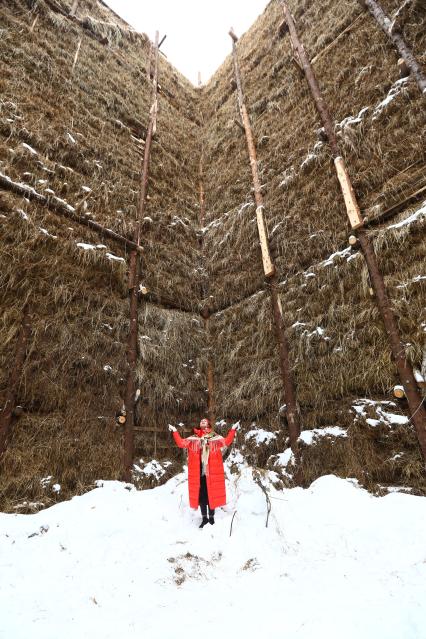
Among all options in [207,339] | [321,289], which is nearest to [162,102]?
[207,339]

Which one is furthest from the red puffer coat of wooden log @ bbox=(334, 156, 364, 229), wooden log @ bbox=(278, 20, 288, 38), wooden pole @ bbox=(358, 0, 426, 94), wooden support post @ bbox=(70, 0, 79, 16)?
wooden support post @ bbox=(70, 0, 79, 16)

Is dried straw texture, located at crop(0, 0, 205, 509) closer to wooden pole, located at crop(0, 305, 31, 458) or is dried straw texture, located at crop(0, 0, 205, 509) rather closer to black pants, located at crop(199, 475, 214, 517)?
wooden pole, located at crop(0, 305, 31, 458)

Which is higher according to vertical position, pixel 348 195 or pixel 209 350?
pixel 348 195

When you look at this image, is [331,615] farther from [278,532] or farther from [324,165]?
[324,165]

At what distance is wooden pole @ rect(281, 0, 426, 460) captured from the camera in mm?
3620

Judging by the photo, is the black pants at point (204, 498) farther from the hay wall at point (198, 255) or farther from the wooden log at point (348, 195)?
the wooden log at point (348, 195)

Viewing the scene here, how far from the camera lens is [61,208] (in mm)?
5402

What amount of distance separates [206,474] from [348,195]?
433 centimetres

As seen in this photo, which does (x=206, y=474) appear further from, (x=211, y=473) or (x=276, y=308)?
(x=276, y=308)

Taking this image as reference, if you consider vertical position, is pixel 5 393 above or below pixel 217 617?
above

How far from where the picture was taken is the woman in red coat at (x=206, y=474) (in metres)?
3.85

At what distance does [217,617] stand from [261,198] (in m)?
6.50

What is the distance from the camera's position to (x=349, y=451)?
404 centimetres

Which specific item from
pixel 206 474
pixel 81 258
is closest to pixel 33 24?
pixel 81 258
